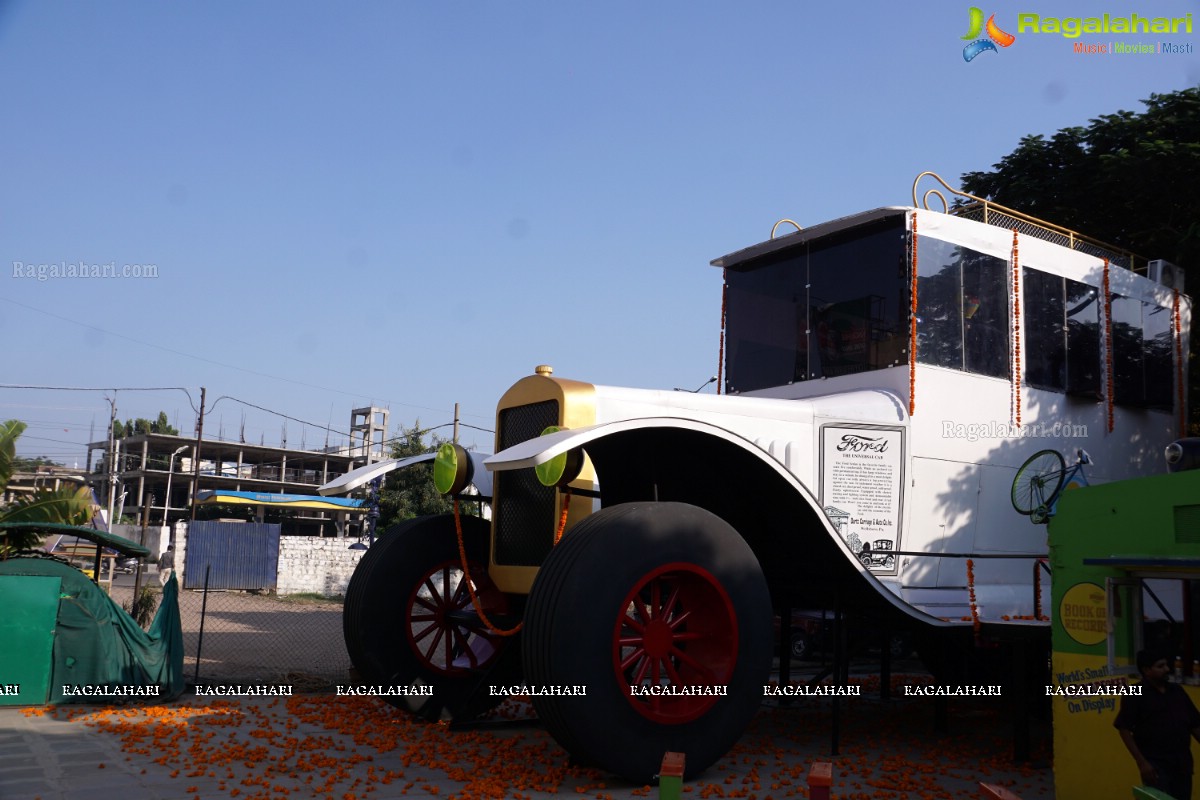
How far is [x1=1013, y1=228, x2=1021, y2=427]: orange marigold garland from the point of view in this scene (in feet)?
27.7

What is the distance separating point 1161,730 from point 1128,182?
39.0 ft

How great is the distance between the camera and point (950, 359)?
8094mm

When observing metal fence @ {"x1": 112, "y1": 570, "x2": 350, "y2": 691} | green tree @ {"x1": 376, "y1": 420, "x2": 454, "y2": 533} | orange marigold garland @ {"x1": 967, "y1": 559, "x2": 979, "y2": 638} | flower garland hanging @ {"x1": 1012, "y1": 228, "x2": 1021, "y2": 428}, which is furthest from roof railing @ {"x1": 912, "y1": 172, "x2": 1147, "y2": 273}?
green tree @ {"x1": 376, "y1": 420, "x2": 454, "y2": 533}

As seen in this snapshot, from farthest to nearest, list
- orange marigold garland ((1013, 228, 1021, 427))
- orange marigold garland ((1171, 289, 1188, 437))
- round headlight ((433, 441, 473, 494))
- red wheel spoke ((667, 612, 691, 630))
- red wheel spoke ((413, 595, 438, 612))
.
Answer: orange marigold garland ((1171, 289, 1188, 437)) < orange marigold garland ((1013, 228, 1021, 427)) < red wheel spoke ((413, 595, 438, 612)) < round headlight ((433, 441, 473, 494)) < red wheel spoke ((667, 612, 691, 630))

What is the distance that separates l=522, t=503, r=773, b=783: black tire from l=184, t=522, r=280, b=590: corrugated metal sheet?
1057 inches

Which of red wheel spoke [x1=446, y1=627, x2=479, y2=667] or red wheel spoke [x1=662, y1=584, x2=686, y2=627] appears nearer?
red wheel spoke [x1=662, y1=584, x2=686, y2=627]

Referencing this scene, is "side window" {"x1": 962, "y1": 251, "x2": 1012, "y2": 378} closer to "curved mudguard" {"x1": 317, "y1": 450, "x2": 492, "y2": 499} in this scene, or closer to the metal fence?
"curved mudguard" {"x1": 317, "y1": 450, "x2": 492, "y2": 499}

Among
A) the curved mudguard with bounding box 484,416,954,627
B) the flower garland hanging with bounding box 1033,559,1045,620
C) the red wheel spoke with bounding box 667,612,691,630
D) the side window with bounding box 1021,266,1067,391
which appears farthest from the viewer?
the side window with bounding box 1021,266,1067,391

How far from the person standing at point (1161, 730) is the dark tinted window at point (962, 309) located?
3.53 meters

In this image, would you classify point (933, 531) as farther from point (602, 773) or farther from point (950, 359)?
point (602, 773)

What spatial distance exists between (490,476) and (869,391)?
10.3 feet

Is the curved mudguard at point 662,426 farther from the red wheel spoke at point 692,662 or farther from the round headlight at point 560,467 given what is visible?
the red wheel spoke at point 692,662

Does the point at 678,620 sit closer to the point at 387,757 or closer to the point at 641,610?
the point at 641,610

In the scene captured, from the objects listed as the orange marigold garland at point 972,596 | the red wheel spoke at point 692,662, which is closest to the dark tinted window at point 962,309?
the orange marigold garland at point 972,596
